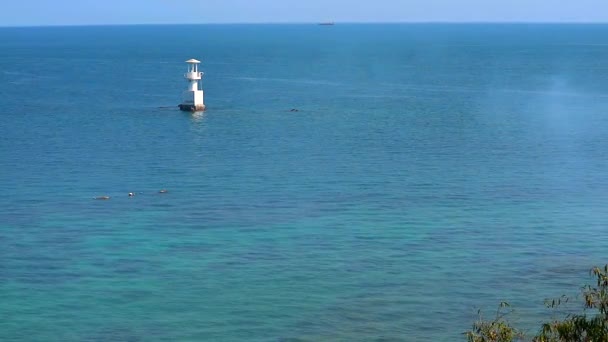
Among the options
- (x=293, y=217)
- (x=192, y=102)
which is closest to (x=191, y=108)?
(x=192, y=102)

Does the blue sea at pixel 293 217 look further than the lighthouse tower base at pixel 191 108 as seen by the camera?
No

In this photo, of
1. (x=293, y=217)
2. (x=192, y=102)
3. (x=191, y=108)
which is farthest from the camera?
(x=192, y=102)

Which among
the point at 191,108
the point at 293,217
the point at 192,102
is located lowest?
the point at 293,217

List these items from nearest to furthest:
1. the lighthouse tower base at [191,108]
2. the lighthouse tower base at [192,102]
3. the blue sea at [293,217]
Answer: the blue sea at [293,217] < the lighthouse tower base at [191,108] < the lighthouse tower base at [192,102]

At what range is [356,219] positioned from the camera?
4797 centimetres

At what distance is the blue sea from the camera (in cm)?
3534

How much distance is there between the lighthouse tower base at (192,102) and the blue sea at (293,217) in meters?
1.09

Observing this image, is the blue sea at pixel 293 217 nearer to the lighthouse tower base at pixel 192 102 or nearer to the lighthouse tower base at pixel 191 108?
the lighthouse tower base at pixel 191 108

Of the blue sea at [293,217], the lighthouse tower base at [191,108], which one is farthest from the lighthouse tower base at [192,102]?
the blue sea at [293,217]

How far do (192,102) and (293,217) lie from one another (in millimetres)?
43573

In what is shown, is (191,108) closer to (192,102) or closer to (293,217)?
Result: (192,102)

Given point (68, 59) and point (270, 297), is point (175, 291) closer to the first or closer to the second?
point (270, 297)

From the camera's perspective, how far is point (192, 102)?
9031 cm

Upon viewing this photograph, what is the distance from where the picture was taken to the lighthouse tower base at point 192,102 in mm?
90250
